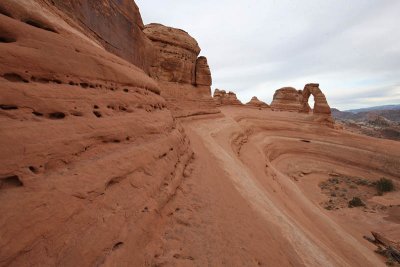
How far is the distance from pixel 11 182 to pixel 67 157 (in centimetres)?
62

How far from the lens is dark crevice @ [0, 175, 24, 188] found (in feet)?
6.50

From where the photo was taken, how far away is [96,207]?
2.53 m

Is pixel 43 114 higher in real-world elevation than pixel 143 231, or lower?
higher

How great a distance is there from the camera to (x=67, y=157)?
103 inches

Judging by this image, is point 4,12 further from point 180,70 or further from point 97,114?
point 180,70

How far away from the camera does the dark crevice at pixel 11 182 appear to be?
6.50 ft

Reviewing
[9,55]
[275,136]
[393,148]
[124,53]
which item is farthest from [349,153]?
[9,55]

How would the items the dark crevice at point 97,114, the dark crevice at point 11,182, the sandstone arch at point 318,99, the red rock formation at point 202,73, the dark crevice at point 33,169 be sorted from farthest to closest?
the sandstone arch at point 318,99 → the red rock formation at point 202,73 → the dark crevice at point 97,114 → the dark crevice at point 33,169 → the dark crevice at point 11,182

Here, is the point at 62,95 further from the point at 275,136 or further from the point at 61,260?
the point at 275,136

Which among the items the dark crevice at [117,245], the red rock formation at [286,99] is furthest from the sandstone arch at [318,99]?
the dark crevice at [117,245]

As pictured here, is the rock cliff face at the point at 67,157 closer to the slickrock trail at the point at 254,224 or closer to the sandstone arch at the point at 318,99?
the slickrock trail at the point at 254,224

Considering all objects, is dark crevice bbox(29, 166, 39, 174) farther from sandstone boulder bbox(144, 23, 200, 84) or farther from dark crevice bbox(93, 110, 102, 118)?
sandstone boulder bbox(144, 23, 200, 84)

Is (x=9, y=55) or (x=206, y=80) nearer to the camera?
(x=9, y=55)

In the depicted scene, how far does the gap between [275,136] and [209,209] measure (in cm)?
1673
